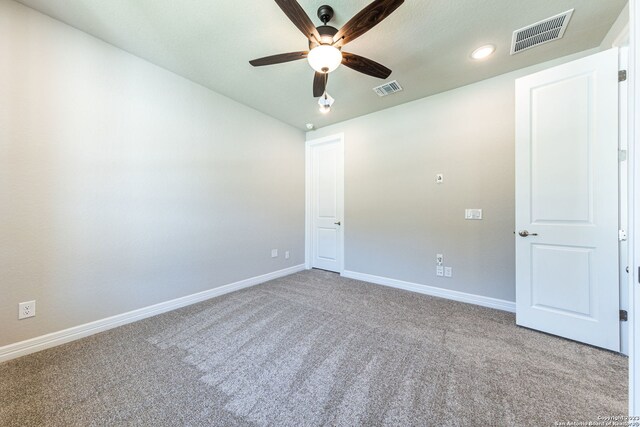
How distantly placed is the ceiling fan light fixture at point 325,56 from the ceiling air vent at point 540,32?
1.61 metres

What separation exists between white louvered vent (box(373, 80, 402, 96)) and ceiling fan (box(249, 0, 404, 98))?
84 cm

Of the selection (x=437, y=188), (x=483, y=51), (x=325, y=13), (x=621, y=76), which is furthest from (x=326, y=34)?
(x=621, y=76)

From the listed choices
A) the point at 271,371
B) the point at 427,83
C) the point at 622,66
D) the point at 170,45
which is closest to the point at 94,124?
the point at 170,45

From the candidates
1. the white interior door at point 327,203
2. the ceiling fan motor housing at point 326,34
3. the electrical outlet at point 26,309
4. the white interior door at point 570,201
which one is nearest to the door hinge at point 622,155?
the white interior door at point 570,201

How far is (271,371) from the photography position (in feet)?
5.24

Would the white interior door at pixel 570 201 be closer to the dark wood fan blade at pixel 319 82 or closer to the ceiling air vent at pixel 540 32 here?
the ceiling air vent at pixel 540 32

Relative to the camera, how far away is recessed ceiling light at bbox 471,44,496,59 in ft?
7.02

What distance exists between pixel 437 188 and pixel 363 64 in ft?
6.04

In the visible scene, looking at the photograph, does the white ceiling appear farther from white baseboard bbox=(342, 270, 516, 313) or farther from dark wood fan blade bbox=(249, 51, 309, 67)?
white baseboard bbox=(342, 270, 516, 313)

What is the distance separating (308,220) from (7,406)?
3.51 meters

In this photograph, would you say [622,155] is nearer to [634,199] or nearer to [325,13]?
[634,199]

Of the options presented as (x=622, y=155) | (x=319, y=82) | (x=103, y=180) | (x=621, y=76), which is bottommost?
(x=103, y=180)

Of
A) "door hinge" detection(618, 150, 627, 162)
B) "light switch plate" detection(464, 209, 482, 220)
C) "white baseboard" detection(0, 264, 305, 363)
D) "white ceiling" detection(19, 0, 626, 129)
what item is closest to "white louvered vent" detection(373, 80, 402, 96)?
"white ceiling" detection(19, 0, 626, 129)

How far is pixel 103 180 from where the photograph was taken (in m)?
2.12
